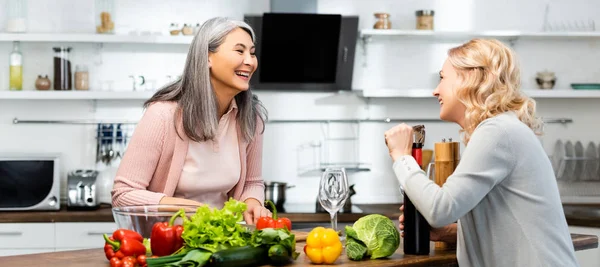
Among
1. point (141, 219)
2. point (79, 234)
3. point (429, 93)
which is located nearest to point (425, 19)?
point (429, 93)

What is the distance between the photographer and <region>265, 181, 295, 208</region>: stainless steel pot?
17.7ft

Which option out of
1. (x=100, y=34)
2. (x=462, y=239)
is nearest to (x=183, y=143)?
(x=462, y=239)

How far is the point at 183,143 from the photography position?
2973 millimetres

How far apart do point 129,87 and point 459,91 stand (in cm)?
370

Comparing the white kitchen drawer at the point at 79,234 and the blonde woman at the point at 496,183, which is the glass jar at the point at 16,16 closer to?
the white kitchen drawer at the point at 79,234

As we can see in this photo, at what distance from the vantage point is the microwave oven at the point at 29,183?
5199 mm

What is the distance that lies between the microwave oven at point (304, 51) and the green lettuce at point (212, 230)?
11.2 ft

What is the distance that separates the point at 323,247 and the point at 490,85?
2.21ft

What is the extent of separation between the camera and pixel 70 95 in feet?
17.7

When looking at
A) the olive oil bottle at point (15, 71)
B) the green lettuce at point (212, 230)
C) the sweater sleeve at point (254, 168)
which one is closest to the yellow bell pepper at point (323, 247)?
the green lettuce at point (212, 230)

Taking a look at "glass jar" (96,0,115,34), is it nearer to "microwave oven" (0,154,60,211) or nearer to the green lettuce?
"microwave oven" (0,154,60,211)

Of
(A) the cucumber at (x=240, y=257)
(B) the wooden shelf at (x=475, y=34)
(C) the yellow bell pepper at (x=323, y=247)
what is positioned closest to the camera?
(A) the cucumber at (x=240, y=257)

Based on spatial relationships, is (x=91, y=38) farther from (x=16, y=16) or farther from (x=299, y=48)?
(x=299, y=48)

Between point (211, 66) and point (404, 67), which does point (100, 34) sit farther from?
point (211, 66)
